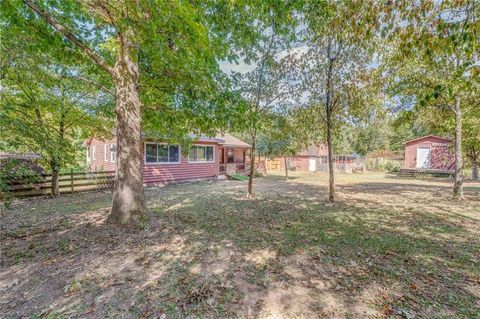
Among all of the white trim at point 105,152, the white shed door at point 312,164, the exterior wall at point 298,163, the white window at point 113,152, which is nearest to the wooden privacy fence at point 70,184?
the white window at point 113,152

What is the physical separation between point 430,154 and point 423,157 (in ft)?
1.99

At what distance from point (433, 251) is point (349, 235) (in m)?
1.37

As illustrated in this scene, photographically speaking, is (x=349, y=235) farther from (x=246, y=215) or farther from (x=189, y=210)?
(x=189, y=210)

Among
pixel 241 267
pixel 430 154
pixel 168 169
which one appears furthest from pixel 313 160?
pixel 241 267

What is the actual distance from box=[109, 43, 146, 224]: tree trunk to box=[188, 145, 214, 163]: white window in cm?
995

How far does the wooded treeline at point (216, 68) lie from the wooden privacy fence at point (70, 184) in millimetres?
2110

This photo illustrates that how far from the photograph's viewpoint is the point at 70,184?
1048 centimetres

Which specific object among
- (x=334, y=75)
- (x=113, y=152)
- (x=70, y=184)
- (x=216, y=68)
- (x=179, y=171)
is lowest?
(x=70, y=184)

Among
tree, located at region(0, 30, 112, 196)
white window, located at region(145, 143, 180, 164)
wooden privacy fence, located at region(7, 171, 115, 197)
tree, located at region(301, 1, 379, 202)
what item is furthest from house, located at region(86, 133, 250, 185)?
tree, located at region(301, 1, 379, 202)

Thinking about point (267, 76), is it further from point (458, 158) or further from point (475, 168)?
point (475, 168)

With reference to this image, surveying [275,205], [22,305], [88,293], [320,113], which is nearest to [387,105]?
[320,113]

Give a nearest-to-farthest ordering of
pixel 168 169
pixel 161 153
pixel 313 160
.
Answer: pixel 161 153, pixel 168 169, pixel 313 160

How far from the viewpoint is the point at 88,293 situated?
2779 millimetres

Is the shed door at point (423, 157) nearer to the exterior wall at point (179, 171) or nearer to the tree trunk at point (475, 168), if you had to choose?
the tree trunk at point (475, 168)
